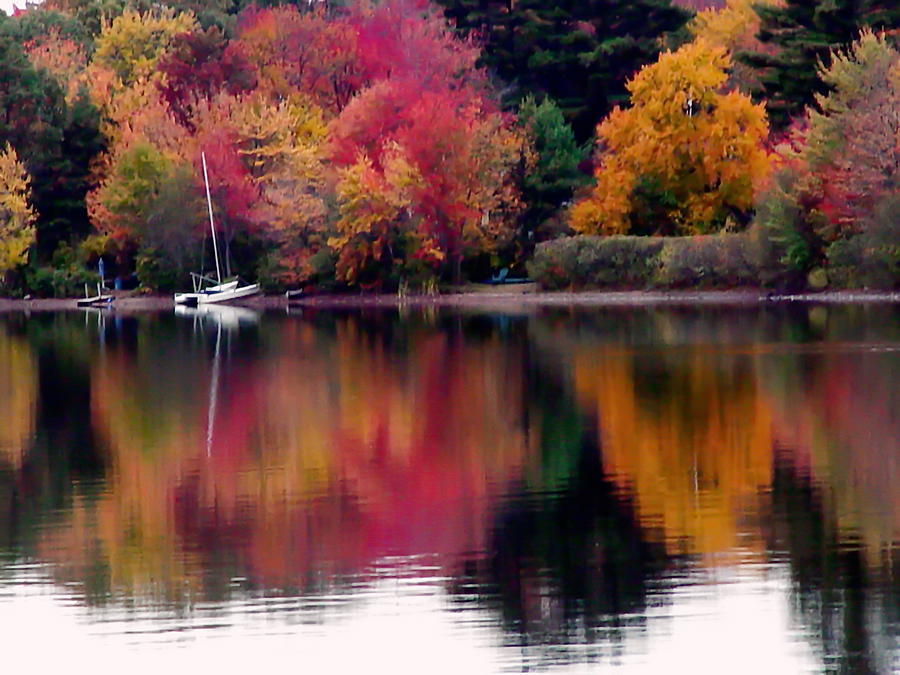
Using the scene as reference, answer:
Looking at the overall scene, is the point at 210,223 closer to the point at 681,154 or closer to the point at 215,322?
the point at 215,322

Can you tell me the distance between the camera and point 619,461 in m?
19.6

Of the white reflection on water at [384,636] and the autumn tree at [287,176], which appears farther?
the autumn tree at [287,176]

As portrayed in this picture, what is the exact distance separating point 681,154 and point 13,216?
26952mm

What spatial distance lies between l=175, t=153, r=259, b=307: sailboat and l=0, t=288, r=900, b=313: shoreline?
49cm

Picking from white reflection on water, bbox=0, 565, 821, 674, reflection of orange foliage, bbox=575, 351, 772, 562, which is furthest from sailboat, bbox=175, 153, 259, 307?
white reflection on water, bbox=0, 565, 821, 674

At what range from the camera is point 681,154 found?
60219mm

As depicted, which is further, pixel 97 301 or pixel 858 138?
pixel 97 301

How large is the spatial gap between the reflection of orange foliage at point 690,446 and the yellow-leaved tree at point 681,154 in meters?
29.1

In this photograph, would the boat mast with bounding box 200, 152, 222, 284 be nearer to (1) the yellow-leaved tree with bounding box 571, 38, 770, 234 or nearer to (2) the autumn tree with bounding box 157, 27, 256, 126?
(2) the autumn tree with bounding box 157, 27, 256, 126

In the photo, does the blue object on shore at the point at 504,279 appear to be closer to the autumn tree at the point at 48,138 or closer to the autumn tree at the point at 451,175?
the autumn tree at the point at 451,175

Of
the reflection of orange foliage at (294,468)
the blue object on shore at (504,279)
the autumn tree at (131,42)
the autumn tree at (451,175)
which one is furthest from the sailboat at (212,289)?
the reflection of orange foliage at (294,468)

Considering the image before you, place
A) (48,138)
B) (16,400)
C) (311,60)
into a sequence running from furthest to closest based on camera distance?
1. (311,60)
2. (48,138)
3. (16,400)

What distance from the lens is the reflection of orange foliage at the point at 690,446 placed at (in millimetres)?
15641

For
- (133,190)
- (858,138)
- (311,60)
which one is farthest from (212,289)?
(858,138)
